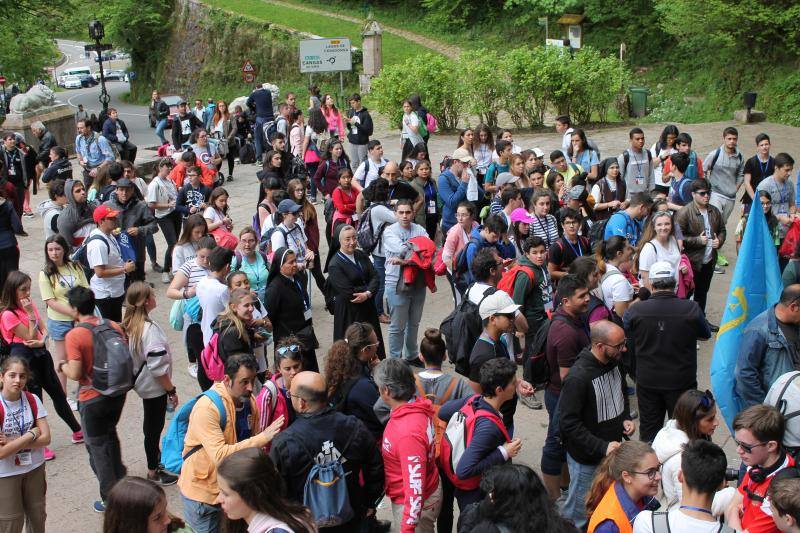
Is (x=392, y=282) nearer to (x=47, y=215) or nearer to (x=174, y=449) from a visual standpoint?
(x=174, y=449)

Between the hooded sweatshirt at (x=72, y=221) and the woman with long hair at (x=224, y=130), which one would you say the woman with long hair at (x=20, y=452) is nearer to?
the hooded sweatshirt at (x=72, y=221)

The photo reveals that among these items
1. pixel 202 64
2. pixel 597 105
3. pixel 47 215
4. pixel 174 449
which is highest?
pixel 202 64

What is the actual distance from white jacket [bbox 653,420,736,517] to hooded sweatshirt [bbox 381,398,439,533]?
1.31 m

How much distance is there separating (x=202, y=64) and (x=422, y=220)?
34586 millimetres

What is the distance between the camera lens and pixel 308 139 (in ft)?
50.8

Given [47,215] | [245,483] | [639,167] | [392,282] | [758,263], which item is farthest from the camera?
[639,167]

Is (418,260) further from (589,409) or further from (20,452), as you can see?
(20,452)

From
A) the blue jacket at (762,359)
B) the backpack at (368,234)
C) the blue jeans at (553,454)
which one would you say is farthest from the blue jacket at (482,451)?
the backpack at (368,234)

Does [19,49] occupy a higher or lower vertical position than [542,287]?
higher


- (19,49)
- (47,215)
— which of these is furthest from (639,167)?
(19,49)

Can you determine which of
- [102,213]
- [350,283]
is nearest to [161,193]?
[102,213]

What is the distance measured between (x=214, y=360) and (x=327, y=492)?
2205mm

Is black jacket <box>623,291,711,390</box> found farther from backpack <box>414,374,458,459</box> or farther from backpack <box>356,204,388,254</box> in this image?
backpack <box>356,204,388,254</box>

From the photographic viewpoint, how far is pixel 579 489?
5.46m
